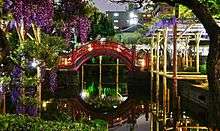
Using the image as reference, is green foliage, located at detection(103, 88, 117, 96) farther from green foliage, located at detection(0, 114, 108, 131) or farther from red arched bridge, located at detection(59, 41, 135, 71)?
green foliage, located at detection(0, 114, 108, 131)

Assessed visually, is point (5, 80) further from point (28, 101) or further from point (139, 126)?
point (139, 126)

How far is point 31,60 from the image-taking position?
1188 cm

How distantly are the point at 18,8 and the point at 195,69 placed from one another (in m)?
17.7

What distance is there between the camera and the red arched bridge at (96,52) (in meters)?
38.6

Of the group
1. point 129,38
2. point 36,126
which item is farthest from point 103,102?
point 129,38

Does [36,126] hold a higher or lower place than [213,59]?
lower

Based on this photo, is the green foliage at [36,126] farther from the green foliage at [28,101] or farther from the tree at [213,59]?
the green foliage at [28,101]

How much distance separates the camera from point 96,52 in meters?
39.6

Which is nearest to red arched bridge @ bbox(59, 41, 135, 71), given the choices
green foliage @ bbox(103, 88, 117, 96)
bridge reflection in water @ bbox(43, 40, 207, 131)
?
bridge reflection in water @ bbox(43, 40, 207, 131)

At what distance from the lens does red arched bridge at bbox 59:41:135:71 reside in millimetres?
38594

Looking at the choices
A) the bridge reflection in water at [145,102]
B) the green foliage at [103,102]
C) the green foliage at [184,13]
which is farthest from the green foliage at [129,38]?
the green foliage at [184,13]

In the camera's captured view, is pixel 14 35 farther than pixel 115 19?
No

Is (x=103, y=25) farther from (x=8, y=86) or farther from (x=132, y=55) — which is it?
(x=8, y=86)

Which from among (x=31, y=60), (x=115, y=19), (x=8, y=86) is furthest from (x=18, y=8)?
(x=115, y=19)
